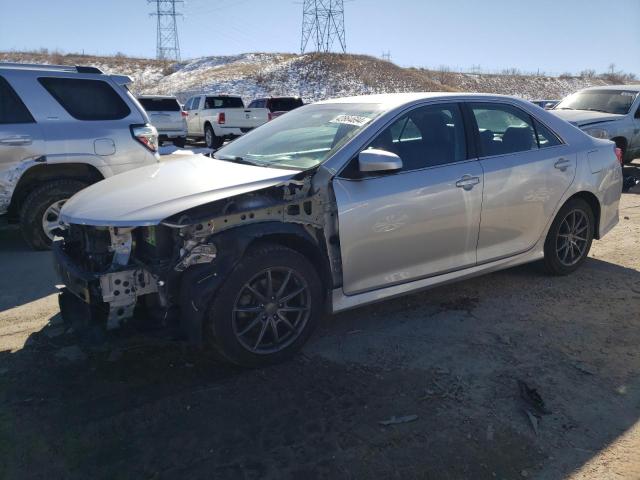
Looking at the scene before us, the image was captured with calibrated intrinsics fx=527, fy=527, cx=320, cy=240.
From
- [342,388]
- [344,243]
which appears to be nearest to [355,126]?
[344,243]

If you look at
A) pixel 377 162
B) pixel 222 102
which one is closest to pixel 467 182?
pixel 377 162

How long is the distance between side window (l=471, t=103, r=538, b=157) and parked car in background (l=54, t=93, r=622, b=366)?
1 centimetres

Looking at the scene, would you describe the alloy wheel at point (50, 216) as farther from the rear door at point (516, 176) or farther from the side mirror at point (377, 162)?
the rear door at point (516, 176)

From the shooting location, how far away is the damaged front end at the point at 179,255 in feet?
9.96

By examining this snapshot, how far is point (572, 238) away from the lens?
4.96m

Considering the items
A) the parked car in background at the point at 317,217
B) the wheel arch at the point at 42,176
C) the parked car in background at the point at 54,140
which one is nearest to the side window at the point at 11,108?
the parked car in background at the point at 54,140

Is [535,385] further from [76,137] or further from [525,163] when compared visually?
[76,137]

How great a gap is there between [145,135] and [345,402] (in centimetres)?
455

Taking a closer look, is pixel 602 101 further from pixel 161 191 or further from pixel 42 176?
pixel 161 191

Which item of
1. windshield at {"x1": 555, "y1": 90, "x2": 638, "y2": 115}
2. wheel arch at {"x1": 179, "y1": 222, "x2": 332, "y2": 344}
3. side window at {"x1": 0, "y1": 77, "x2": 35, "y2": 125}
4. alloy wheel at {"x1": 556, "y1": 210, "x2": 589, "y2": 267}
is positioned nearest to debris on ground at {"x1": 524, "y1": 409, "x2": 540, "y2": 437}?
wheel arch at {"x1": 179, "y1": 222, "x2": 332, "y2": 344}

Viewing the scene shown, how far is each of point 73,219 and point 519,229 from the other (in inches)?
134

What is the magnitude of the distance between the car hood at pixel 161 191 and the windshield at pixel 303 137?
0.23 metres

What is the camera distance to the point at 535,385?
3207mm

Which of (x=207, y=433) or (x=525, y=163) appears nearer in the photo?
(x=207, y=433)
